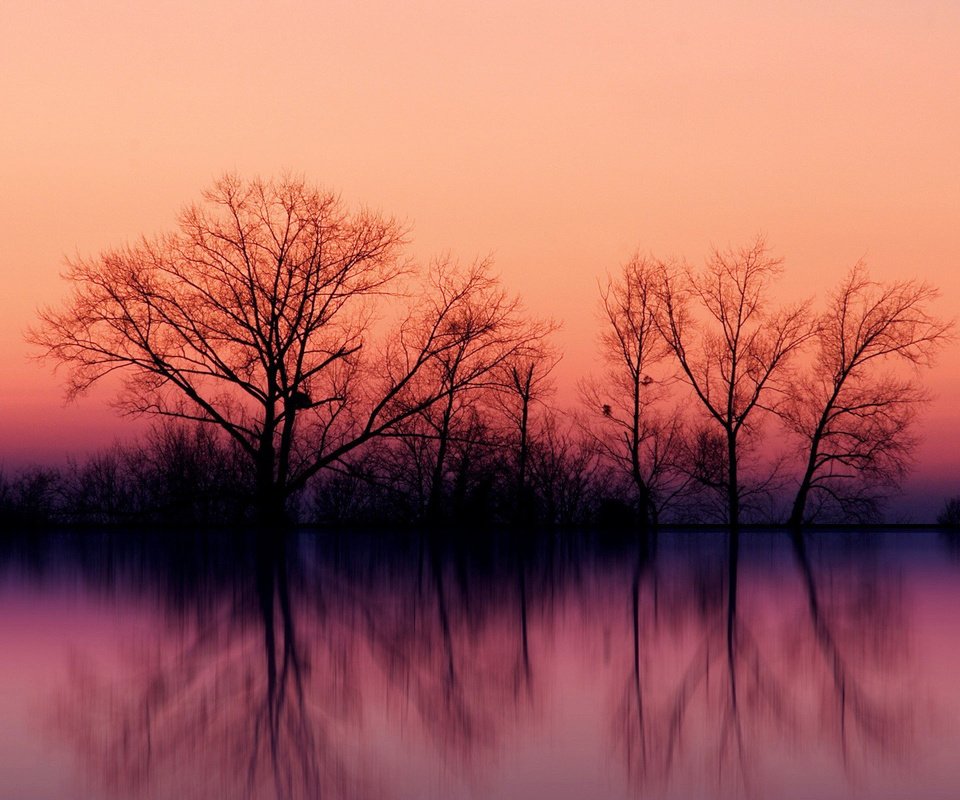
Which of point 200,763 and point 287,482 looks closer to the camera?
point 200,763

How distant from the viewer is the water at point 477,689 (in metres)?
4.52

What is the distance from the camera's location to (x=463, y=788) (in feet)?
14.2

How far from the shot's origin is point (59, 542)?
69.1ft

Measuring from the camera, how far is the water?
4.52 metres

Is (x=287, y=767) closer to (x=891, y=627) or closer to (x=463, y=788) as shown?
(x=463, y=788)

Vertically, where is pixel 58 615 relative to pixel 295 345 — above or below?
below

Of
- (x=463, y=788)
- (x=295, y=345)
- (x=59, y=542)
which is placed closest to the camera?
(x=463, y=788)

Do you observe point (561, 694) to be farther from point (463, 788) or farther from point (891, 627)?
point (891, 627)

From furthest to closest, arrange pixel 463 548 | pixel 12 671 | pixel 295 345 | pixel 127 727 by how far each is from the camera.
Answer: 1. pixel 295 345
2. pixel 463 548
3. pixel 12 671
4. pixel 127 727

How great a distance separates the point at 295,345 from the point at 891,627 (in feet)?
54.4

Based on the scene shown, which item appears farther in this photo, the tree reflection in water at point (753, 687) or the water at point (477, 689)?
the tree reflection in water at point (753, 687)

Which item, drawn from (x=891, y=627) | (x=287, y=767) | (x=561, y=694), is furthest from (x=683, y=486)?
(x=287, y=767)

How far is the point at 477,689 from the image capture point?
6.26 m

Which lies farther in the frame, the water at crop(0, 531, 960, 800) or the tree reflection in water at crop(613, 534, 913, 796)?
the tree reflection in water at crop(613, 534, 913, 796)
